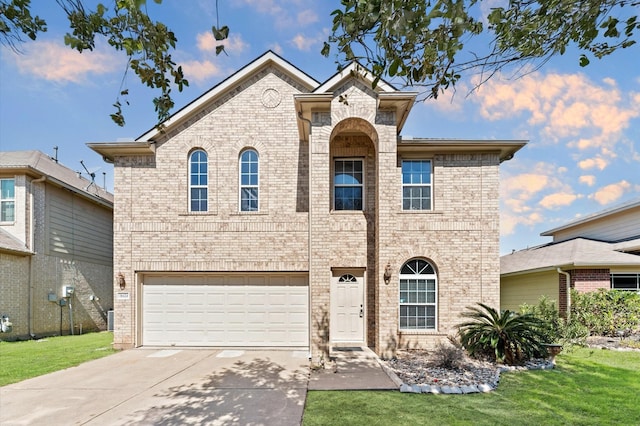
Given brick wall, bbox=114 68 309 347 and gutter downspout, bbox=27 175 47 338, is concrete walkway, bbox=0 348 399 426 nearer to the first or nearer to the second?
brick wall, bbox=114 68 309 347

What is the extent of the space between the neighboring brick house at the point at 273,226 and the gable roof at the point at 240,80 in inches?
1.5

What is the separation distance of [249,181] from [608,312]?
11.6m

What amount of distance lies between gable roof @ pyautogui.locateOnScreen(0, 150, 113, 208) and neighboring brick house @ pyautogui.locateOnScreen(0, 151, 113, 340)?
0.09 ft

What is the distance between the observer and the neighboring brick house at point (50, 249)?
12.1 m

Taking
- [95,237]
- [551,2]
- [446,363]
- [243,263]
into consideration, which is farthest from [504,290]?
[95,237]

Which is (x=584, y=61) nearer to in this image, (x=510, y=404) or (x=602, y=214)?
(x=510, y=404)

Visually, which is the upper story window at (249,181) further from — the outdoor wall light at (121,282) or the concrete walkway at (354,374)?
the concrete walkway at (354,374)

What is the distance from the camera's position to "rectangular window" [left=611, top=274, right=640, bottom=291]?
11.9 metres

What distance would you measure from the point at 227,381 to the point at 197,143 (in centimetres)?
679

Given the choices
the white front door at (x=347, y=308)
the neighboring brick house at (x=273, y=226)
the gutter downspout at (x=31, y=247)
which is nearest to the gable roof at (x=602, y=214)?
the neighboring brick house at (x=273, y=226)

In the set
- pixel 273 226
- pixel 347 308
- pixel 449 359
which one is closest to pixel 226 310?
pixel 273 226

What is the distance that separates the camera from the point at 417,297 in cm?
987

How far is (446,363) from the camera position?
749cm

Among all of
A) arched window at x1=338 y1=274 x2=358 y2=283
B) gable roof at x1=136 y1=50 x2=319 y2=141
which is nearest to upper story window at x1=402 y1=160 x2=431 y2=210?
arched window at x1=338 y1=274 x2=358 y2=283
